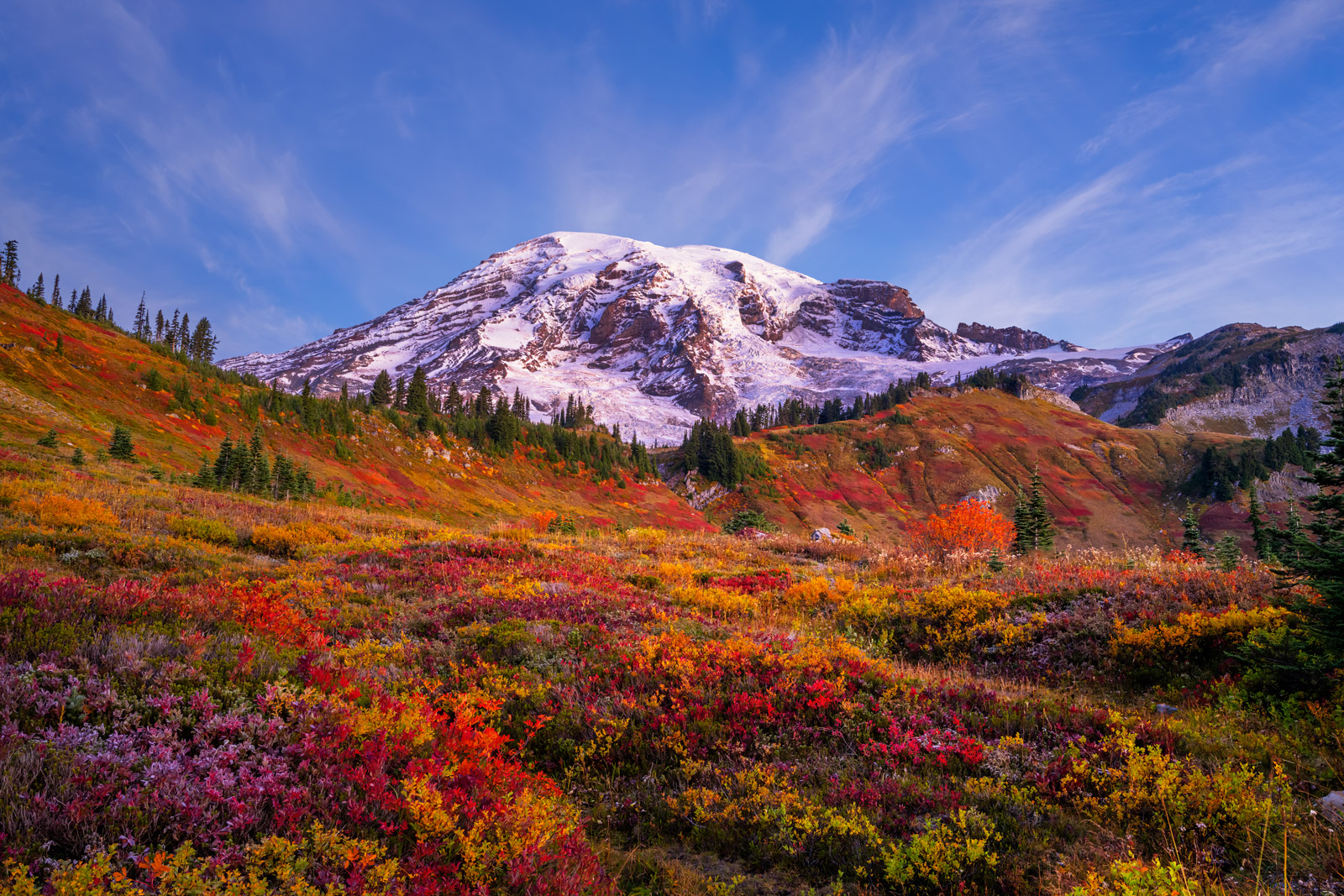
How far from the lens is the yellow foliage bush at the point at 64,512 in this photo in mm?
10609

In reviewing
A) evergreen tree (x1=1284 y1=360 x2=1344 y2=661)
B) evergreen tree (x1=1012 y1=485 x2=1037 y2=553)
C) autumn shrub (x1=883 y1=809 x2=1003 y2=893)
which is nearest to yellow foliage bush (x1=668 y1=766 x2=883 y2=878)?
autumn shrub (x1=883 y1=809 x2=1003 y2=893)

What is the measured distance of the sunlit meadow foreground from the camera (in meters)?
3.38

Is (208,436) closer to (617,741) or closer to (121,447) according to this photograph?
(121,447)

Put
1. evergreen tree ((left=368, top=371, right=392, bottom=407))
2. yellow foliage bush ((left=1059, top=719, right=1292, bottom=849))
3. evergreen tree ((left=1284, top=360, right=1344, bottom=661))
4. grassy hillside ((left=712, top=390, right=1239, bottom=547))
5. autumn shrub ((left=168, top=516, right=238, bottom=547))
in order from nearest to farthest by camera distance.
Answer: yellow foliage bush ((left=1059, top=719, right=1292, bottom=849)) < evergreen tree ((left=1284, top=360, right=1344, bottom=661)) < autumn shrub ((left=168, top=516, right=238, bottom=547)) < evergreen tree ((left=368, top=371, right=392, bottom=407)) < grassy hillside ((left=712, top=390, right=1239, bottom=547))

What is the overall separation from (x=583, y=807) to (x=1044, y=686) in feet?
21.8

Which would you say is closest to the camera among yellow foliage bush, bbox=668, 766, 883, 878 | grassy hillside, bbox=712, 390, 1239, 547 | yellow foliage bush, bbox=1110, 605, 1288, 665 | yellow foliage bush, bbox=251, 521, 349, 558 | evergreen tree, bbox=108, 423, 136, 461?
yellow foliage bush, bbox=668, 766, 883, 878

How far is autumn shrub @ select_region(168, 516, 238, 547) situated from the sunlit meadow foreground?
1829mm

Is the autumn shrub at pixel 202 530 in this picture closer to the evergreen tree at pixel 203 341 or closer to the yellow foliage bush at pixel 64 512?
the yellow foliage bush at pixel 64 512

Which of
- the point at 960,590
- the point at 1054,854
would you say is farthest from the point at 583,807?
the point at 960,590

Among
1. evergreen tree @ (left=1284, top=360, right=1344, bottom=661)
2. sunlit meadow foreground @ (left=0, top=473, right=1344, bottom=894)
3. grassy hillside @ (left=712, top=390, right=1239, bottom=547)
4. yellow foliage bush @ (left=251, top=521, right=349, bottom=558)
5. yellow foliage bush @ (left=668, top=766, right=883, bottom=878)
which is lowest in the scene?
yellow foliage bush @ (left=668, top=766, right=883, bottom=878)

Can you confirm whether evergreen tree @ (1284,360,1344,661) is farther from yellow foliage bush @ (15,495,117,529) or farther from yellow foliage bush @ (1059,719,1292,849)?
yellow foliage bush @ (15,495,117,529)

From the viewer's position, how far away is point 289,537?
13781 millimetres

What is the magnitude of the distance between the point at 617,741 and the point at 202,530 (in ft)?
39.2

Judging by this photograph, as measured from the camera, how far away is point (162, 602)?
661 centimetres
